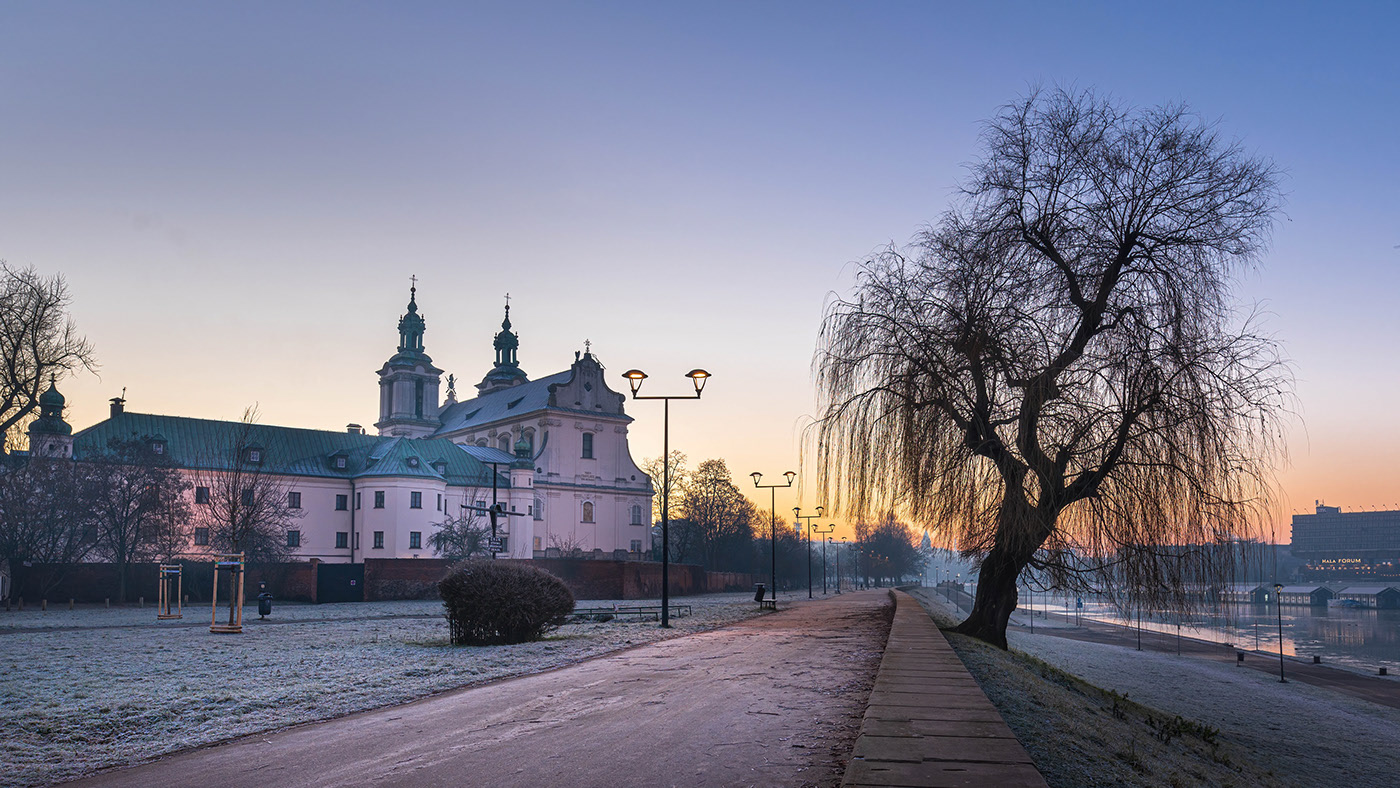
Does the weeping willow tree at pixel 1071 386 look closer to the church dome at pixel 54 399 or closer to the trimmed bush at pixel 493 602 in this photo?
the trimmed bush at pixel 493 602

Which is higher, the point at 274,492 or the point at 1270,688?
the point at 274,492

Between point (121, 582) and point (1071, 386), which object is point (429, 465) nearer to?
point (121, 582)

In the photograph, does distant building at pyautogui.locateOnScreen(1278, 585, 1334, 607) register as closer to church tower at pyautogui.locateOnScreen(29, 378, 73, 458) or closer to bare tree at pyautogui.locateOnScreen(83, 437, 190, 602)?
bare tree at pyautogui.locateOnScreen(83, 437, 190, 602)

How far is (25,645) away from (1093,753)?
76.8 ft

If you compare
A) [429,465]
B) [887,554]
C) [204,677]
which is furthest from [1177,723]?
[887,554]

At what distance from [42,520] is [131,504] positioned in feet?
19.2

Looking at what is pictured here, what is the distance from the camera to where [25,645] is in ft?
73.4

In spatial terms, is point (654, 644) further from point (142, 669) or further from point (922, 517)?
point (142, 669)

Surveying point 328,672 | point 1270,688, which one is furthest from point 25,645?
point 1270,688

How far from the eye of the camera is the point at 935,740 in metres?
6.86

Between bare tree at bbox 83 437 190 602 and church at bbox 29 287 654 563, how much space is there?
6.44 meters

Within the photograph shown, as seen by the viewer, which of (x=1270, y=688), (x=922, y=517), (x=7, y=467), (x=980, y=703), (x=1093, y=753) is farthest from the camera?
(x=7, y=467)

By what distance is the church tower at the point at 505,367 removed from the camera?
109 metres

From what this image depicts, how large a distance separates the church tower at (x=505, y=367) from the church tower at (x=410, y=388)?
582 centimetres
